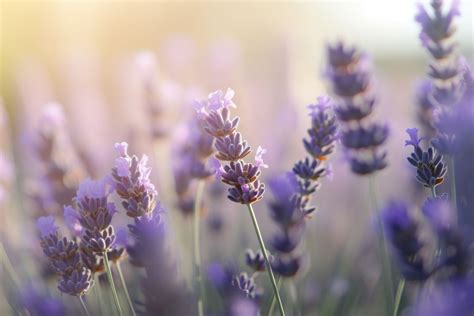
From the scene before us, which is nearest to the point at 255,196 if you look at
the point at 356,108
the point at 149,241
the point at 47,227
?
the point at 149,241

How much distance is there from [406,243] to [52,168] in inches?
47.6

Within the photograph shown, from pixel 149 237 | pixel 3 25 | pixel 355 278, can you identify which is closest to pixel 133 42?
pixel 3 25

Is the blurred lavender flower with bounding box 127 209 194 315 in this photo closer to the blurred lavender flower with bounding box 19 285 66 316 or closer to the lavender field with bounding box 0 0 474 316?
the lavender field with bounding box 0 0 474 316

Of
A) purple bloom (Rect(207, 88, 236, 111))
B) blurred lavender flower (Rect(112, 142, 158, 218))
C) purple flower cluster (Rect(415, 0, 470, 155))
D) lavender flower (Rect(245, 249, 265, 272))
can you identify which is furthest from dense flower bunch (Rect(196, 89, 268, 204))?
purple flower cluster (Rect(415, 0, 470, 155))

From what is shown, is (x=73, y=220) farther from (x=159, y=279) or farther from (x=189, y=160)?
(x=189, y=160)

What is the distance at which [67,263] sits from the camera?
1.26 m

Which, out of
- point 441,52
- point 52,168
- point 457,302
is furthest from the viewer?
point 52,168

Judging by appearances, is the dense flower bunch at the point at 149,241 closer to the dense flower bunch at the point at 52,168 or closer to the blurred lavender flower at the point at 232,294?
the blurred lavender flower at the point at 232,294

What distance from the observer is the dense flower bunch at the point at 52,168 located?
6.59 ft

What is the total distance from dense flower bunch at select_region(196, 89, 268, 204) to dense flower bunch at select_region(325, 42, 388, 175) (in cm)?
52

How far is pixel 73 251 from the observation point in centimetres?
127

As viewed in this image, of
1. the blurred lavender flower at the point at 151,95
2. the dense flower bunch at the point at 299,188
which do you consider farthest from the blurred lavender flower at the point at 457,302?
the blurred lavender flower at the point at 151,95

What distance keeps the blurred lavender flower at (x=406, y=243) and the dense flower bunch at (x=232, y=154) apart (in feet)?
0.94

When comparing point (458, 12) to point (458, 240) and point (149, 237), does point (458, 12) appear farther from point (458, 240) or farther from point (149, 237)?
point (149, 237)
